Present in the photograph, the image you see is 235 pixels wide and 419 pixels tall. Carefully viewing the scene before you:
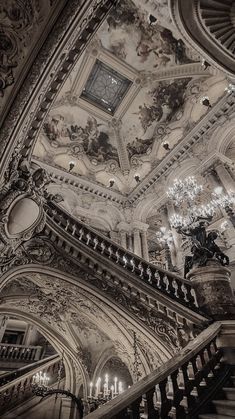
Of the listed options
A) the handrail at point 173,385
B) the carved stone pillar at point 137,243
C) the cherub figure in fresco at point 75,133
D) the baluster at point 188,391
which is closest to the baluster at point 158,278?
the handrail at point 173,385

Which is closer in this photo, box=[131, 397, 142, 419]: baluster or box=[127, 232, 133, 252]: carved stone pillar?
box=[131, 397, 142, 419]: baluster

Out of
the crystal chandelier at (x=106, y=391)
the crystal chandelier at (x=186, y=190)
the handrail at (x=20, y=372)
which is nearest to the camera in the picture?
the crystal chandelier at (x=106, y=391)

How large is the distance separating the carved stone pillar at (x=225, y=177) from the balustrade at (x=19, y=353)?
12947 millimetres

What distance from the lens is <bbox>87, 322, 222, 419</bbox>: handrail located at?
1.90 meters

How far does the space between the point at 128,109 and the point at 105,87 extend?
204cm

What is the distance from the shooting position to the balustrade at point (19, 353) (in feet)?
38.1

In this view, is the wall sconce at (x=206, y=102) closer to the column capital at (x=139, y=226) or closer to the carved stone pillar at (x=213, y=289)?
the column capital at (x=139, y=226)

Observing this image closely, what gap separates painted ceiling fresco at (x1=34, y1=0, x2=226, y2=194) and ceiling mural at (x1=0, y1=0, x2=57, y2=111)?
1037cm

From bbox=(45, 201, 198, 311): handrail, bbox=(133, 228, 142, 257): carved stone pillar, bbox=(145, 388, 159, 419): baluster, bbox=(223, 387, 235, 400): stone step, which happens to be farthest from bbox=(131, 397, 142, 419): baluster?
bbox=(133, 228, 142, 257): carved stone pillar

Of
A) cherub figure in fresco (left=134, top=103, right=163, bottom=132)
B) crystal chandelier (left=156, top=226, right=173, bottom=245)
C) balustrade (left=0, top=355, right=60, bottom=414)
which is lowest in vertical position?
balustrade (left=0, top=355, right=60, bottom=414)

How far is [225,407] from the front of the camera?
247cm

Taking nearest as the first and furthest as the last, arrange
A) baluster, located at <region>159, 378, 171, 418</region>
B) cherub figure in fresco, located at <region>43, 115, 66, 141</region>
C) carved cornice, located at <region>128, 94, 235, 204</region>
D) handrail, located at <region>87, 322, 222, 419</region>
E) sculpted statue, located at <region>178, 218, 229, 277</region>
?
handrail, located at <region>87, 322, 222, 419</region>
baluster, located at <region>159, 378, 171, 418</region>
sculpted statue, located at <region>178, 218, 229, 277</region>
carved cornice, located at <region>128, 94, 235, 204</region>
cherub figure in fresco, located at <region>43, 115, 66, 141</region>

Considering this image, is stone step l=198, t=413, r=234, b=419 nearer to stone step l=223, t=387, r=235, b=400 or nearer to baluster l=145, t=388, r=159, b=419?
stone step l=223, t=387, r=235, b=400

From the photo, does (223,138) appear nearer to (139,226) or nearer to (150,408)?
(139,226)
